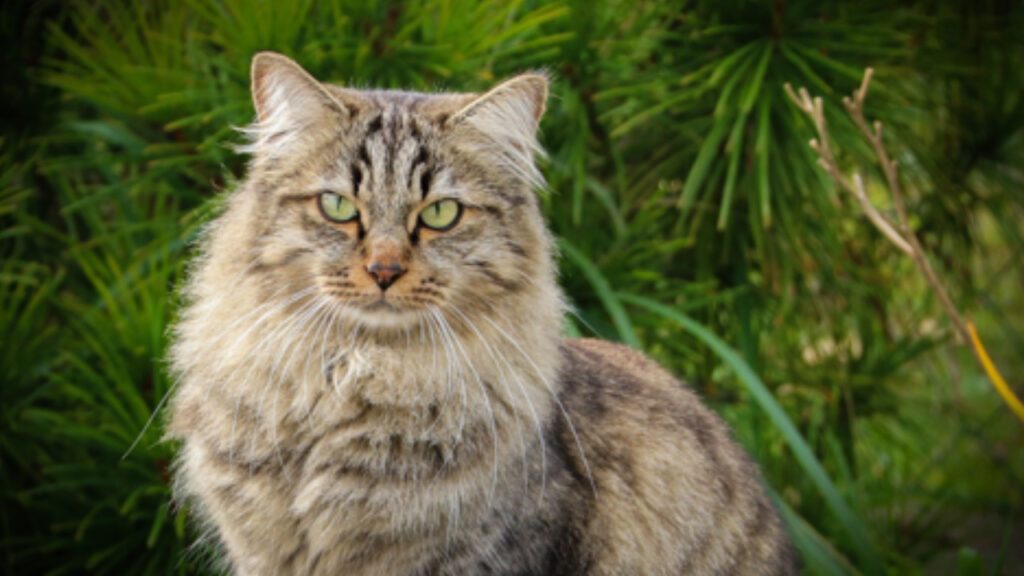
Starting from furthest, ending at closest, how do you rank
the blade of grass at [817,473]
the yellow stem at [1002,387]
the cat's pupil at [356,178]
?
the blade of grass at [817,473] → the cat's pupil at [356,178] → the yellow stem at [1002,387]

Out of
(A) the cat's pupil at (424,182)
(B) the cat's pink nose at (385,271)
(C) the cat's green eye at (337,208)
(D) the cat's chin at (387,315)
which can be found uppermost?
(A) the cat's pupil at (424,182)

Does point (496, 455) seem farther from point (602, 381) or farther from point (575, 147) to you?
point (575, 147)

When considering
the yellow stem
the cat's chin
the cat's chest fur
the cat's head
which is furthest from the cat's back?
the yellow stem

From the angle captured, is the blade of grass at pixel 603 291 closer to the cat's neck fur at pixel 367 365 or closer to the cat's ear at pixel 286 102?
the cat's neck fur at pixel 367 365

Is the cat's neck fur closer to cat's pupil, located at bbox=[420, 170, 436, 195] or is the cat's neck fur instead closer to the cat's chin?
the cat's chin

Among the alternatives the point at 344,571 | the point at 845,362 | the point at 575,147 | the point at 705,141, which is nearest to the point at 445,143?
the point at 344,571

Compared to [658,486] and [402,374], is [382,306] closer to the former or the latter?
[402,374]

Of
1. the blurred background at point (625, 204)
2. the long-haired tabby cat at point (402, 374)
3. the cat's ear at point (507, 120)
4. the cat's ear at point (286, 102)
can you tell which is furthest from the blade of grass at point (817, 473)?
the cat's ear at point (286, 102)
